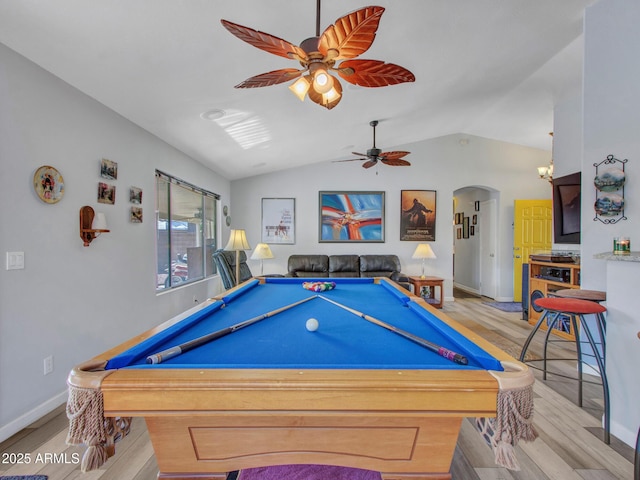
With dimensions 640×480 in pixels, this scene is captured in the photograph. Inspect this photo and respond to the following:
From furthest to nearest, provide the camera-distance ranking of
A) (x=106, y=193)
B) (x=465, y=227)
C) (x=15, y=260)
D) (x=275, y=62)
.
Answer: (x=465, y=227), (x=106, y=193), (x=275, y=62), (x=15, y=260)

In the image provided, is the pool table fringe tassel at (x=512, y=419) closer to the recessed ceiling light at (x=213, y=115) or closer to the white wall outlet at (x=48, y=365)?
the white wall outlet at (x=48, y=365)

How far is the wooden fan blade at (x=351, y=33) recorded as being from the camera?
4.16 ft

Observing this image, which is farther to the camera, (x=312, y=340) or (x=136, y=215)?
(x=136, y=215)

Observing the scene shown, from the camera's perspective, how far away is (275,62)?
92.2 inches

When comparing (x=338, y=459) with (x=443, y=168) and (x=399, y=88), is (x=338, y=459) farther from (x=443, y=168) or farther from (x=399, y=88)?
(x=443, y=168)

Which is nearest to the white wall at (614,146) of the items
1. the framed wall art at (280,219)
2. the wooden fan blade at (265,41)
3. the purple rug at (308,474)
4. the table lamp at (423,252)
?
the purple rug at (308,474)

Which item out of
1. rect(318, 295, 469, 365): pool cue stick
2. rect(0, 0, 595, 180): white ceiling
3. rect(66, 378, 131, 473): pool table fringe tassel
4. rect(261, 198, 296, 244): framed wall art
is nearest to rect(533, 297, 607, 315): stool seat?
rect(318, 295, 469, 365): pool cue stick

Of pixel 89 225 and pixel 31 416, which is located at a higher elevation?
pixel 89 225

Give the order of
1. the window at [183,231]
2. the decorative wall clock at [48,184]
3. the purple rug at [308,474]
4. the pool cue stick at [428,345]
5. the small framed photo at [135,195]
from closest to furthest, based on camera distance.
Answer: the pool cue stick at [428,345] < the purple rug at [308,474] < the decorative wall clock at [48,184] < the small framed photo at [135,195] < the window at [183,231]

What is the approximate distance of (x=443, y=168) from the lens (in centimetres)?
570

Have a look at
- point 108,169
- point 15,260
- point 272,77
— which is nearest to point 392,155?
point 272,77

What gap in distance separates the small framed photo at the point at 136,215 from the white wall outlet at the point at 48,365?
134cm

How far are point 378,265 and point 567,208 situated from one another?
9.07 feet

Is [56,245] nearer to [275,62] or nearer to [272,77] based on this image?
[272,77]
